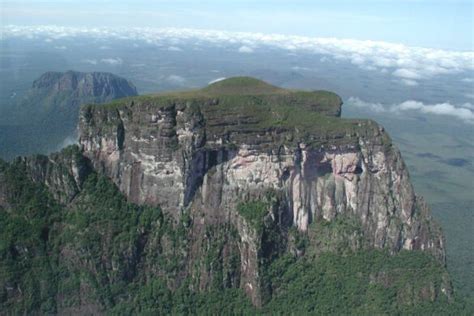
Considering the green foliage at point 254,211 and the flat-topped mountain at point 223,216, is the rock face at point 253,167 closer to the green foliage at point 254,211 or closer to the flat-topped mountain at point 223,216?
the flat-topped mountain at point 223,216

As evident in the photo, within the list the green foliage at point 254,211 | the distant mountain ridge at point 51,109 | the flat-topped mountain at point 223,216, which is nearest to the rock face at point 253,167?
the flat-topped mountain at point 223,216

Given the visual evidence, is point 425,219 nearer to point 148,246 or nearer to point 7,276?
point 148,246

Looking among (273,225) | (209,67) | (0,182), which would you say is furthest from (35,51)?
(273,225)

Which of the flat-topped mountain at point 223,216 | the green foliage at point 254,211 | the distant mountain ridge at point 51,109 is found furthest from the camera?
the distant mountain ridge at point 51,109

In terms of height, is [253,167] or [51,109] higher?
[253,167]

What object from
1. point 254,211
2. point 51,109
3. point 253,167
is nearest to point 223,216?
point 254,211

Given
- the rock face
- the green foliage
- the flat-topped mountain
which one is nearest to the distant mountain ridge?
the flat-topped mountain

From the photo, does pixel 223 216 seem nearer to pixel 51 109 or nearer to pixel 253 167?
pixel 253 167
